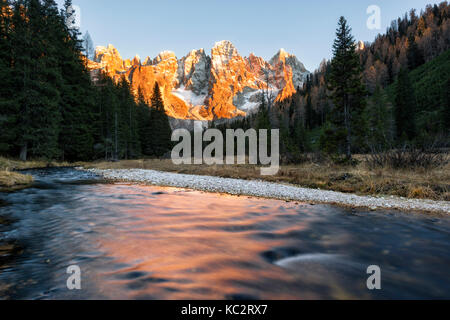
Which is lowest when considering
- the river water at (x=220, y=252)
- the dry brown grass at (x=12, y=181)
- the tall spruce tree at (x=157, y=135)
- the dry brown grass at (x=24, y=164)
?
the river water at (x=220, y=252)

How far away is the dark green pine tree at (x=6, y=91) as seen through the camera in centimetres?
2056

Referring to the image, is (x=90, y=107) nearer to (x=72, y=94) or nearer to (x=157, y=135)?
(x=72, y=94)

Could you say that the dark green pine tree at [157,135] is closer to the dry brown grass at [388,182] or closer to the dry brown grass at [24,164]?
the dry brown grass at [24,164]

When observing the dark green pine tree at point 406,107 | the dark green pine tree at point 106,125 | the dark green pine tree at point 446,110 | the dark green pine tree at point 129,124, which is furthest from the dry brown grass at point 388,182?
the dark green pine tree at point 406,107

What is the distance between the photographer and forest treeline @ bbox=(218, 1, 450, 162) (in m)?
21.1

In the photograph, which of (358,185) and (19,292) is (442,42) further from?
(19,292)

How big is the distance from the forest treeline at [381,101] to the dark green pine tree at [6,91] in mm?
27146

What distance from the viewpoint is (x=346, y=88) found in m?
21.0

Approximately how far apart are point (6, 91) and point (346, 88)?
3335 cm

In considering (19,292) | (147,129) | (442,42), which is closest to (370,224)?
(19,292)

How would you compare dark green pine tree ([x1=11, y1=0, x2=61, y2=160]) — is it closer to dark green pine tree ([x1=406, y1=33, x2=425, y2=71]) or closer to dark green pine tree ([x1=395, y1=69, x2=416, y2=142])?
dark green pine tree ([x1=395, y1=69, x2=416, y2=142])

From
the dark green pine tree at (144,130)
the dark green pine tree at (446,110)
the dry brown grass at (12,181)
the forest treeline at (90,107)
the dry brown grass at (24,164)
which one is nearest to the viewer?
the dry brown grass at (12,181)

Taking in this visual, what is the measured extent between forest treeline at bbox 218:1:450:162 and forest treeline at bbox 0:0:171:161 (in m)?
25.8
